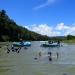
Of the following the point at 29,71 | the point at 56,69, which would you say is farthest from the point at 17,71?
the point at 56,69

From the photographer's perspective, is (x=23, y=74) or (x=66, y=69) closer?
(x=23, y=74)

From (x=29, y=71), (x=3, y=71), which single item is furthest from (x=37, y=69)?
(x=3, y=71)

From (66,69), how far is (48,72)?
3609 mm

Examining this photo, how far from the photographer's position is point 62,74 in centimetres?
3762

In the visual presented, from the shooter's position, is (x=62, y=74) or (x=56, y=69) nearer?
(x=62, y=74)

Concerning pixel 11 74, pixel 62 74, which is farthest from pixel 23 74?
pixel 62 74

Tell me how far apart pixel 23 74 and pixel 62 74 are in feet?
14.8

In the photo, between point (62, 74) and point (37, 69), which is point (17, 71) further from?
point (62, 74)

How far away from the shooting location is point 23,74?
37.8 metres

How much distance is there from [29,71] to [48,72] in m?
2.56

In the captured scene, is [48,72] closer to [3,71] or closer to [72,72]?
[72,72]

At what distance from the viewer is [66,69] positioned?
42.0m

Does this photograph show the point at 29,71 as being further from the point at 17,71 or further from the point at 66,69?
the point at 66,69

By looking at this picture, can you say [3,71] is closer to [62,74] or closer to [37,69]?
[37,69]
